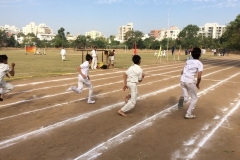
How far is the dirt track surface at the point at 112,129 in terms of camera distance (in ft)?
13.4

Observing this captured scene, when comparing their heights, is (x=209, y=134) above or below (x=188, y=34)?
below

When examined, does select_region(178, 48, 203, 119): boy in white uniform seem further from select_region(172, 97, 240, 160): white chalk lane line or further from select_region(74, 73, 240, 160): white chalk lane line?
select_region(74, 73, 240, 160): white chalk lane line

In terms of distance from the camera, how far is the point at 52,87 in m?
10.3

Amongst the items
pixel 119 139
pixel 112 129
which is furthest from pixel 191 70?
pixel 119 139

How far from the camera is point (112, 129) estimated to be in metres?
5.25

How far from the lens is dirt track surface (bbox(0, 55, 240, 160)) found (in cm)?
409

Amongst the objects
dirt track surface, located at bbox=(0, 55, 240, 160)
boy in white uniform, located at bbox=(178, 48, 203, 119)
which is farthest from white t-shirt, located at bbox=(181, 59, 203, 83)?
dirt track surface, located at bbox=(0, 55, 240, 160)

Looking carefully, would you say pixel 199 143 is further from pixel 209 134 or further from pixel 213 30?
pixel 213 30

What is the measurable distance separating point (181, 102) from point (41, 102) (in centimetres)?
436

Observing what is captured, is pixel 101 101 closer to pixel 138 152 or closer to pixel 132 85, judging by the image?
pixel 132 85

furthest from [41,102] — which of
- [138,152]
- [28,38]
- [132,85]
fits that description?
[28,38]

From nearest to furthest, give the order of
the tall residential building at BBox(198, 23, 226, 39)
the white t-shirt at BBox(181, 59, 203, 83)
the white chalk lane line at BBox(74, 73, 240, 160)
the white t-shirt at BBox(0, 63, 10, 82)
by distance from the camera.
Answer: the white chalk lane line at BBox(74, 73, 240, 160) → the white t-shirt at BBox(181, 59, 203, 83) → the white t-shirt at BBox(0, 63, 10, 82) → the tall residential building at BBox(198, 23, 226, 39)

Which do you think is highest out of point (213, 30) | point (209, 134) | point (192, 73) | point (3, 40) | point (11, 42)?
point (213, 30)

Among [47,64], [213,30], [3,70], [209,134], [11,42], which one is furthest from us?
[213,30]
